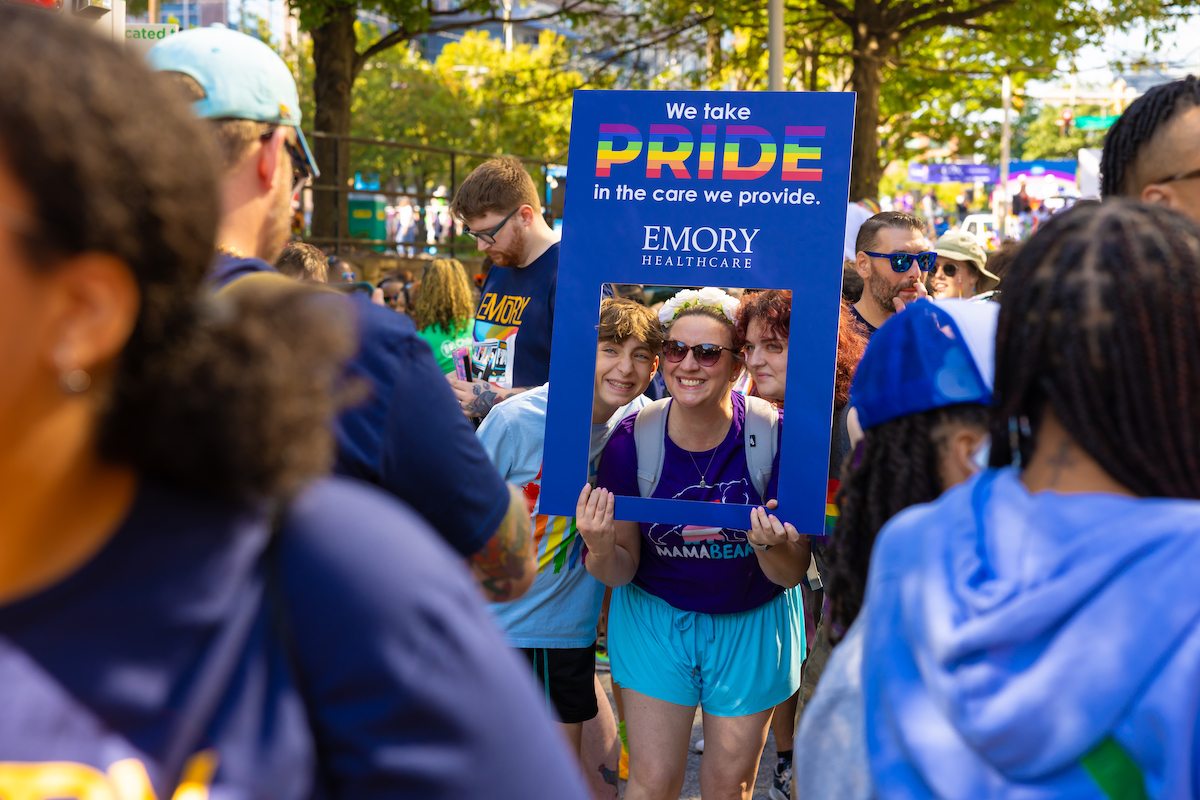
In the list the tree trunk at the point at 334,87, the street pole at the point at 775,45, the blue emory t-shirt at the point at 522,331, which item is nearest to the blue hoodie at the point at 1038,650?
the blue emory t-shirt at the point at 522,331

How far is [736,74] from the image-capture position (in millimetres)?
15336

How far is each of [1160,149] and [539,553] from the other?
7.12 feet

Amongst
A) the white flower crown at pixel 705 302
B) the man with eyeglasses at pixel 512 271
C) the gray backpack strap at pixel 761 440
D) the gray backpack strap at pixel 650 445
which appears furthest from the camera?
the man with eyeglasses at pixel 512 271

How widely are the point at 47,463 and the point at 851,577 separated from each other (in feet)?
4.41

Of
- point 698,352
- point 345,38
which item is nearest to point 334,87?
point 345,38

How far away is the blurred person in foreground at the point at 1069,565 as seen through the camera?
1.18 metres

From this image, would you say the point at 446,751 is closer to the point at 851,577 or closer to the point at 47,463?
the point at 47,463

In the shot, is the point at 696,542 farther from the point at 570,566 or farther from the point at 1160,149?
the point at 1160,149

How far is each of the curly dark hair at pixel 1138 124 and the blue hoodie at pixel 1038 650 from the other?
117 centimetres

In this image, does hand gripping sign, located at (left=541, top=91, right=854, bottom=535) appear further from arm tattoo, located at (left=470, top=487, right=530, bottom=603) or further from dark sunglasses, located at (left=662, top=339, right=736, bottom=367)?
arm tattoo, located at (left=470, top=487, right=530, bottom=603)

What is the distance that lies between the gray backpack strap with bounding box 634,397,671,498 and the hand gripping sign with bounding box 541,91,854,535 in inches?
9.9

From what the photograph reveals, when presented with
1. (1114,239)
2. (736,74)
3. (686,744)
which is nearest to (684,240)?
(686,744)

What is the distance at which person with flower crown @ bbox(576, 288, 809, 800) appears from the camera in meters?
3.17

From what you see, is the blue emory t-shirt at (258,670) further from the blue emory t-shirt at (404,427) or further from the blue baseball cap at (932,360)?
the blue baseball cap at (932,360)
